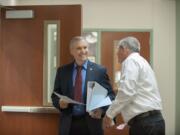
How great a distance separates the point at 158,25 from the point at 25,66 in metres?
2.57

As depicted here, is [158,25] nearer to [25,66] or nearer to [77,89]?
[25,66]

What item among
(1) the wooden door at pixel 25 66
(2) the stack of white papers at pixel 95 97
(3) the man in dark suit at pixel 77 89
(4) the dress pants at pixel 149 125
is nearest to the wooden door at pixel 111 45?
(1) the wooden door at pixel 25 66

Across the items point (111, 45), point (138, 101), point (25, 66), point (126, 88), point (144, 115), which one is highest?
point (111, 45)

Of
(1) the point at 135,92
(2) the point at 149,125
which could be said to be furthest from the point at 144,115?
(1) the point at 135,92

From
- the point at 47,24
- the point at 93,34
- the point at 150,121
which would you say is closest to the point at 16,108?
the point at 47,24

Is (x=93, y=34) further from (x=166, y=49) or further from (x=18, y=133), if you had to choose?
(x=18, y=133)

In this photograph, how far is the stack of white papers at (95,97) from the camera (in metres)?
2.60

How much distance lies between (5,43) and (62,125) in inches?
41.5

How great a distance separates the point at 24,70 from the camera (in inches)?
126

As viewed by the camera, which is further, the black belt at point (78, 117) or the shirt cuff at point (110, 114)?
the black belt at point (78, 117)

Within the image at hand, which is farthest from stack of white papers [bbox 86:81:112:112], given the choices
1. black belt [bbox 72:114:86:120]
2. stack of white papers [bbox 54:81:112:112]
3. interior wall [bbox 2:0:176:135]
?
interior wall [bbox 2:0:176:135]

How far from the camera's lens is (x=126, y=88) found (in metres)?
2.50

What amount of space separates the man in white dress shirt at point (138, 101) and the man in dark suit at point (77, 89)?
0.48 ft

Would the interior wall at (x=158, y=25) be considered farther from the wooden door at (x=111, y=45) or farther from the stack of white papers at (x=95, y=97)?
the stack of white papers at (x=95, y=97)
